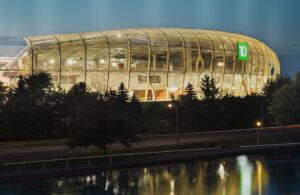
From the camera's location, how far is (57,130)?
6259cm

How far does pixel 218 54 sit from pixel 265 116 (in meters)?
22.7

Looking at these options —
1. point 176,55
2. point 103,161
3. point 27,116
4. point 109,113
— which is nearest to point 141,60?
point 176,55

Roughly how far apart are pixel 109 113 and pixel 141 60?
4642 centimetres

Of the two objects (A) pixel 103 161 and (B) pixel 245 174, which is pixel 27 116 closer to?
(A) pixel 103 161

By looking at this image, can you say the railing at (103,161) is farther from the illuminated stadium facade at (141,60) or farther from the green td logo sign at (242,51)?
the green td logo sign at (242,51)

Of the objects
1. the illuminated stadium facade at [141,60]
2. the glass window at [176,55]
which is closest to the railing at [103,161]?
the illuminated stadium facade at [141,60]

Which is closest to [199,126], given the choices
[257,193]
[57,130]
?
[57,130]

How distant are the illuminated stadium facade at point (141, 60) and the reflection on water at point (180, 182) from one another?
50020 mm

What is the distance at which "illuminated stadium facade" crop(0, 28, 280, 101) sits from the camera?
84312mm

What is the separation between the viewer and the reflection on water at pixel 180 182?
27.1m

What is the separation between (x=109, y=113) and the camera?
1722 inches

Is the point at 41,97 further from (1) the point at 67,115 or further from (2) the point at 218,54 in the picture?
(2) the point at 218,54

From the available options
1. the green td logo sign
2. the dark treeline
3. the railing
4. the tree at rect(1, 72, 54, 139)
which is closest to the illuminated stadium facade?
the green td logo sign

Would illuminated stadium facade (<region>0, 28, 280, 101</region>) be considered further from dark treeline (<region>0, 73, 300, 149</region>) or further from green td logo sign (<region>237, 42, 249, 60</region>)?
dark treeline (<region>0, 73, 300, 149</region>)
